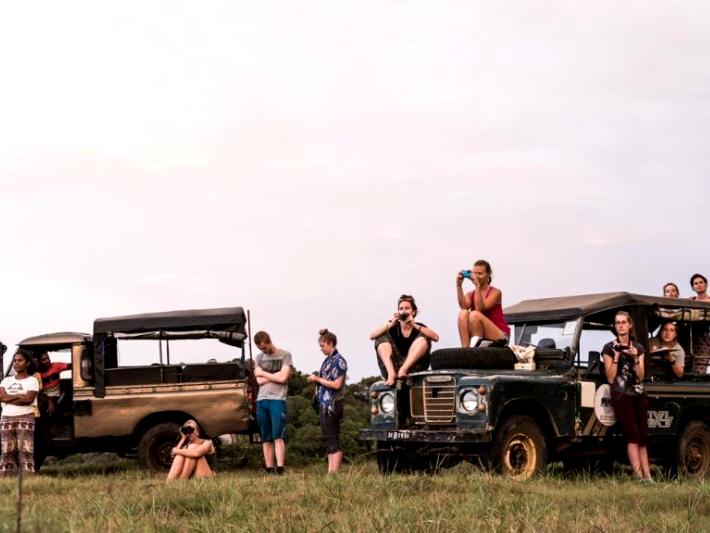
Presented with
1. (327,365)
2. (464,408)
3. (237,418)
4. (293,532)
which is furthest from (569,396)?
(293,532)

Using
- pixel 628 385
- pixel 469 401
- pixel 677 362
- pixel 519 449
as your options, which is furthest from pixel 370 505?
pixel 677 362

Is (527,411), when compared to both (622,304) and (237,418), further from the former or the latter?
(237,418)

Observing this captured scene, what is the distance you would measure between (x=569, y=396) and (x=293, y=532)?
21.7ft

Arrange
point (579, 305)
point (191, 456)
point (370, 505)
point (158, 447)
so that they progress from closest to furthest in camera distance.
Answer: point (370, 505) → point (191, 456) → point (579, 305) → point (158, 447)

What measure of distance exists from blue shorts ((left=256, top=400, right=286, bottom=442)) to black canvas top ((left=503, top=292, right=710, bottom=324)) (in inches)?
128

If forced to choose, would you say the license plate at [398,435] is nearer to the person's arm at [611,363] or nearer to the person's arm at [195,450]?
the person's arm at [195,450]

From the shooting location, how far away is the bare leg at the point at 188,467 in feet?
46.7

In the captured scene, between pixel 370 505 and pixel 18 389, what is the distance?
8.05m

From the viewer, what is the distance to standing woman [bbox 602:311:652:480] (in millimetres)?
13844

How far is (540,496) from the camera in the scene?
1027cm

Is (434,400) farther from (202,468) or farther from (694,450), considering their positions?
(694,450)

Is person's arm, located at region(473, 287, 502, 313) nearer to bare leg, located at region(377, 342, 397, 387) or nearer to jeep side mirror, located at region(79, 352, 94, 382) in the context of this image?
bare leg, located at region(377, 342, 397, 387)

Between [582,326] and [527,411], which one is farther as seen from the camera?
[582,326]

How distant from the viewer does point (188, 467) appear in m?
14.3
